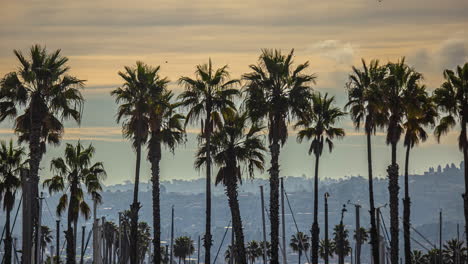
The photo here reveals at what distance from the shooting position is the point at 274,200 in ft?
196

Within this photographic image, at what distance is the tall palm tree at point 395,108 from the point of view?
2505 inches

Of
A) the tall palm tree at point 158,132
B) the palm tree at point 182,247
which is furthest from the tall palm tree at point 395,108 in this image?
the palm tree at point 182,247

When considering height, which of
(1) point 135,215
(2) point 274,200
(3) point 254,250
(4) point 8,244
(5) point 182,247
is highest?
(2) point 274,200

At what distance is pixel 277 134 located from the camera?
60.4 metres

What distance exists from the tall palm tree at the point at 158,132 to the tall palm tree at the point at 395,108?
1647 cm

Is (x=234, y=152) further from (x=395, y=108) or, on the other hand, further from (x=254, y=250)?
(x=254, y=250)

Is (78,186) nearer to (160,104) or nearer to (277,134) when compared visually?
(160,104)

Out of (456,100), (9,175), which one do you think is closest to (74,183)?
(9,175)

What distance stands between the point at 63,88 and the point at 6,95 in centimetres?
386

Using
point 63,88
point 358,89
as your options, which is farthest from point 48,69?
point 358,89

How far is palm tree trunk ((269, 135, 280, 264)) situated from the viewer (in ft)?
196

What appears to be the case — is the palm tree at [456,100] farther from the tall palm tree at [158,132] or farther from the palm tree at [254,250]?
the palm tree at [254,250]

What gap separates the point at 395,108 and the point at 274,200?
40.3ft

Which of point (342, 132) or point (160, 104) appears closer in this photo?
point (160, 104)
